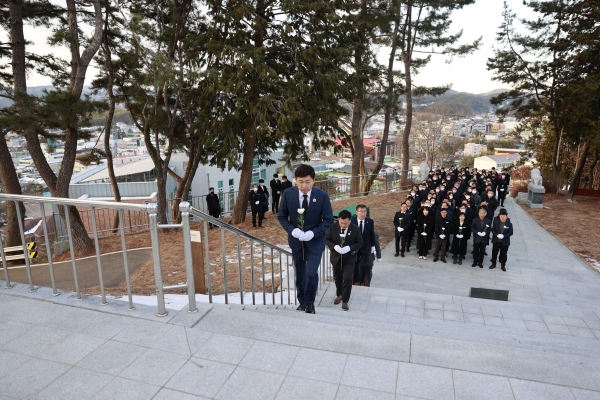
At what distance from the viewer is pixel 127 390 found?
262 cm

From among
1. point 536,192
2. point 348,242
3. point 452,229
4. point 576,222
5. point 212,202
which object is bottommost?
point 576,222

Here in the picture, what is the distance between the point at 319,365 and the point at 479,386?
1.08 m

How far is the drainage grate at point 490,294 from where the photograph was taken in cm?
835

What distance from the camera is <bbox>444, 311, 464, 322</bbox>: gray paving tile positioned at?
21.6 feet

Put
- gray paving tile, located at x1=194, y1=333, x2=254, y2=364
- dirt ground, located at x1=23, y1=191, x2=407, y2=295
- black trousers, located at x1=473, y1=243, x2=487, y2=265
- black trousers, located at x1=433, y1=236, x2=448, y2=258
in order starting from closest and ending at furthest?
gray paving tile, located at x1=194, y1=333, x2=254, y2=364, dirt ground, located at x1=23, y1=191, x2=407, y2=295, black trousers, located at x1=473, y1=243, x2=487, y2=265, black trousers, located at x1=433, y1=236, x2=448, y2=258

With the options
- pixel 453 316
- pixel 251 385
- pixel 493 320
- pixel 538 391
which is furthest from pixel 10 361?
pixel 493 320

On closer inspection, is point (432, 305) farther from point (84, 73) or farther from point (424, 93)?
point (424, 93)

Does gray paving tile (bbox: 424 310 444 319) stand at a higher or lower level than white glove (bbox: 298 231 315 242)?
lower

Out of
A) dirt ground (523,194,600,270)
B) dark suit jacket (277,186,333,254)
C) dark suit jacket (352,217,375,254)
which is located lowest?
dirt ground (523,194,600,270)

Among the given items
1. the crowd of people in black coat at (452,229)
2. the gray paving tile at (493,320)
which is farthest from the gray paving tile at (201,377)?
the crowd of people in black coat at (452,229)

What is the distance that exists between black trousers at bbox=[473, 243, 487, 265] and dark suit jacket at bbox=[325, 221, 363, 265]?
18.8ft

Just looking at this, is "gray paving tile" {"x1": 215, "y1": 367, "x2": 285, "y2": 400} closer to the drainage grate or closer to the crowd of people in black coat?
the drainage grate

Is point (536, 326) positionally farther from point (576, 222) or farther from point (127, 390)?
point (576, 222)

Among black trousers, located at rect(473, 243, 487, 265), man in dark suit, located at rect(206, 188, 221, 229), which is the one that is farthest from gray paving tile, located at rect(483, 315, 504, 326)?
man in dark suit, located at rect(206, 188, 221, 229)
